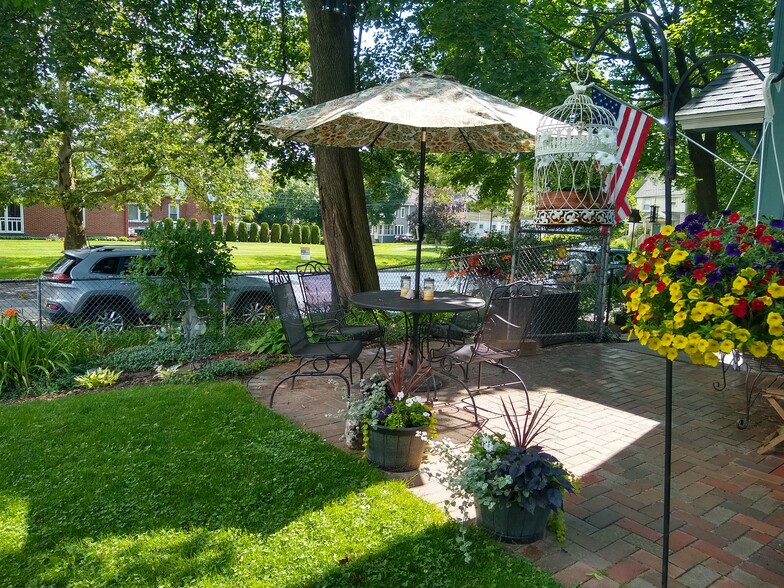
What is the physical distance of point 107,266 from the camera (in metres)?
8.20

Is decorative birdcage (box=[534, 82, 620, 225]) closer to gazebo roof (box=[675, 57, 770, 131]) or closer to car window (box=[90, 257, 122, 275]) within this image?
gazebo roof (box=[675, 57, 770, 131])

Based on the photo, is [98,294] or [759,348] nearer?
[759,348]

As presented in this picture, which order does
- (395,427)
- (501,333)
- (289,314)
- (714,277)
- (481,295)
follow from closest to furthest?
(714,277), (395,427), (501,333), (289,314), (481,295)

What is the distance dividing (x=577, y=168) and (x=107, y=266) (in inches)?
292

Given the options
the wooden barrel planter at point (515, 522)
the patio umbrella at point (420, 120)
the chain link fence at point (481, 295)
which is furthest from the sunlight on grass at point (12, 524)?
the chain link fence at point (481, 295)

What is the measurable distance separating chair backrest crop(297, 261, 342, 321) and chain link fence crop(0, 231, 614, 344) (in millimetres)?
1411

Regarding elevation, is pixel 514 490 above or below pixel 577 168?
below

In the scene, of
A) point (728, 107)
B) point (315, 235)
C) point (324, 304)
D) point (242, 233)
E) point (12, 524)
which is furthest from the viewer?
point (315, 235)

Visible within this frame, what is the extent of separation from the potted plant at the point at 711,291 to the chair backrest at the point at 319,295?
4.10 m

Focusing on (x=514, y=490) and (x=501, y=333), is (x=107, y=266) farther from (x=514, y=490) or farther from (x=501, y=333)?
(x=514, y=490)

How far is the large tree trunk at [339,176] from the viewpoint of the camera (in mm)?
7980

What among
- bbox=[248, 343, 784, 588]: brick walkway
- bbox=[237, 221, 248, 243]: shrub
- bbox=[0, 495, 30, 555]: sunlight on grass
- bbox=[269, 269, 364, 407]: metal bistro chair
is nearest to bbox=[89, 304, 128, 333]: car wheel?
bbox=[248, 343, 784, 588]: brick walkway

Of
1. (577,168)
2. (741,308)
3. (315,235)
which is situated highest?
(577,168)

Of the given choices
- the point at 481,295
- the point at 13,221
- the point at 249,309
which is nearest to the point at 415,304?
the point at 481,295
